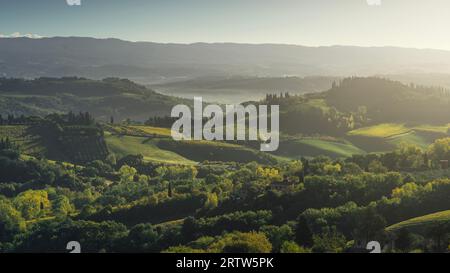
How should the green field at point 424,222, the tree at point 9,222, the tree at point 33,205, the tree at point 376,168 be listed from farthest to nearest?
the tree at point 33,205, the tree at point 376,168, the tree at point 9,222, the green field at point 424,222

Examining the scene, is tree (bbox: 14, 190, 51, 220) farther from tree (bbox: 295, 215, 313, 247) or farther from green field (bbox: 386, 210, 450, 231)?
green field (bbox: 386, 210, 450, 231)

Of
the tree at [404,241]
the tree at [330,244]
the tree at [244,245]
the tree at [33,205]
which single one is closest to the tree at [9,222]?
the tree at [33,205]

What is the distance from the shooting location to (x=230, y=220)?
Answer: 80.4m

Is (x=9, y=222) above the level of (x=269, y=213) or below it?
below

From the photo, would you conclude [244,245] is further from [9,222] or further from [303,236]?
[9,222]

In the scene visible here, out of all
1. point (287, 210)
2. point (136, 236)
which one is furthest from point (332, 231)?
point (136, 236)

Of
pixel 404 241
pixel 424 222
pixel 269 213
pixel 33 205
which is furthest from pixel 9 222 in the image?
pixel 404 241

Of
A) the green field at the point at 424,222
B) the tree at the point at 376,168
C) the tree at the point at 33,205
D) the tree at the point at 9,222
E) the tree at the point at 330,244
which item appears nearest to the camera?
the tree at the point at 330,244

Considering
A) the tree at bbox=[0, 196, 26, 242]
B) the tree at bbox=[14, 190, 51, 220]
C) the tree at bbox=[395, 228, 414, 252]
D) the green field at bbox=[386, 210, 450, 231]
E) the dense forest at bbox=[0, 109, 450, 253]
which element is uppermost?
the tree at bbox=[395, 228, 414, 252]

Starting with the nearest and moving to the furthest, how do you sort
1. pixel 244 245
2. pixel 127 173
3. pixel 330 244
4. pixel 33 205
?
pixel 244 245 < pixel 330 244 < pixel 33 205 < pixel 127 173

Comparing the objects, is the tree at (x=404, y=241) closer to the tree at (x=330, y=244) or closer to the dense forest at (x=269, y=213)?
the dense forest at (x=269, y=213)

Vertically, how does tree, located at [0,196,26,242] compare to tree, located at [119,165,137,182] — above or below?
above

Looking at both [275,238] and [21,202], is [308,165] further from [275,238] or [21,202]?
[21,202]

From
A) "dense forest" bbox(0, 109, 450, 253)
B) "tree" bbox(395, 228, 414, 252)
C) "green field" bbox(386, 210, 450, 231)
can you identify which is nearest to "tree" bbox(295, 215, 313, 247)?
"dense forest" bbox(0, 109, 450, 253)
